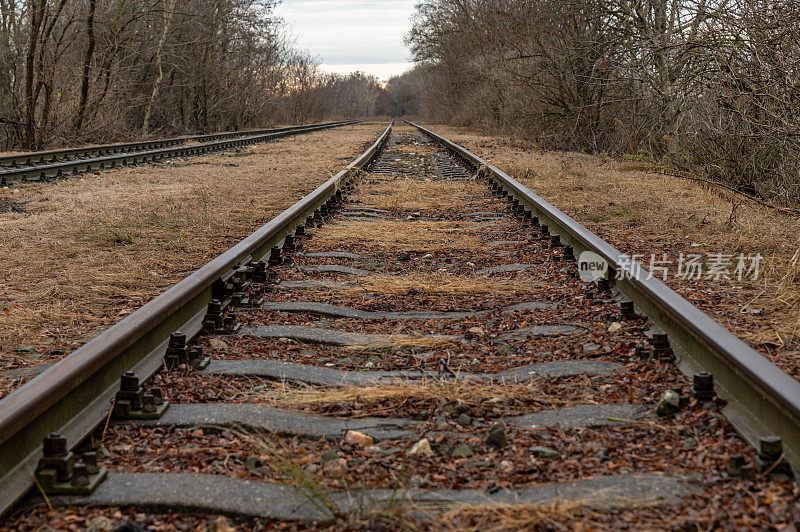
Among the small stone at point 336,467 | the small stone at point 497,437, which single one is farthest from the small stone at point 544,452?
the small stone at point 336,467

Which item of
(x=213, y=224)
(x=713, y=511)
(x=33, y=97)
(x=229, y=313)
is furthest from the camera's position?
(x=33, y=97)

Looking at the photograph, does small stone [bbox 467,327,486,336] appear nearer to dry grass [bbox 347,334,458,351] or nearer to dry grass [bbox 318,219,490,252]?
dry grass [bbox 347,334,458,351]

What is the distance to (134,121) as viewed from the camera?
30.5 metres

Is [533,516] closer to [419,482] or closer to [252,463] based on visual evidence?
[419,482]

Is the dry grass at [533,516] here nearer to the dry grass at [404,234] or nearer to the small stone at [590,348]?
the small stone at [590,348]

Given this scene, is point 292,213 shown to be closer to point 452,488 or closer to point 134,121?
point 452,488

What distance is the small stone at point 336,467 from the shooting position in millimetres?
2395

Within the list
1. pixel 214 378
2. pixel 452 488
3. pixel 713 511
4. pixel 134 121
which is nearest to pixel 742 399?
pixel 713 511

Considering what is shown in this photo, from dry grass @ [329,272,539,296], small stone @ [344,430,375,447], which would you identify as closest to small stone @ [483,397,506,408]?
small stone @ [344,430,375,447]

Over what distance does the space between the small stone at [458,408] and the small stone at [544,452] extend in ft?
1.35

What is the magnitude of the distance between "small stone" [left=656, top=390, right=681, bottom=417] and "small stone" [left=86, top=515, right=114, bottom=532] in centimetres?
191

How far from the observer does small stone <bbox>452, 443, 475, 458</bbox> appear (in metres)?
2.55

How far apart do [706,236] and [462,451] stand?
4.62m

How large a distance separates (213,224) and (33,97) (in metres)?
13.9
